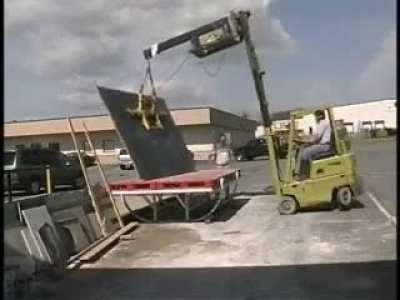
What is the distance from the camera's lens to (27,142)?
65250mm

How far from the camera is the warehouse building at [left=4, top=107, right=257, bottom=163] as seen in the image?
58906 millimetres

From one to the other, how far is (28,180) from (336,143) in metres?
14.6

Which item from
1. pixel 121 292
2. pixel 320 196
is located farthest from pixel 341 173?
pixel 121 292

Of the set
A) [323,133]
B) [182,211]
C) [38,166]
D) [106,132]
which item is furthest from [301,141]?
[106,132]

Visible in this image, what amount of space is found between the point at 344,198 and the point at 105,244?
17.8ft

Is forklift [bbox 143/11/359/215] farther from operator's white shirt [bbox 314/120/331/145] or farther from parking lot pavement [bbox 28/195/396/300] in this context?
parking lot pavement [bbox 28/195/396/300]

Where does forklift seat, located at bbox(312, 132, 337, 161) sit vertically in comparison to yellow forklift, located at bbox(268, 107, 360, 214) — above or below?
above

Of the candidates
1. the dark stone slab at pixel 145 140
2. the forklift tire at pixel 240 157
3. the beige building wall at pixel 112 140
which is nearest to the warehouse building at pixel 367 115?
the beige building wall at pixel 112 140

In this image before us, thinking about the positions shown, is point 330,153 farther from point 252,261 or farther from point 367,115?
point 367,115

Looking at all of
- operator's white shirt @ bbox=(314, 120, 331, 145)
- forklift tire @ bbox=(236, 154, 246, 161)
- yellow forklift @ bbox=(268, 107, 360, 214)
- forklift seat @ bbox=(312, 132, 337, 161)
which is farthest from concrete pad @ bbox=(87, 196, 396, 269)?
forklift tire @ bbox=(236, 154, 246, 161)

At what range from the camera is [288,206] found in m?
13.7

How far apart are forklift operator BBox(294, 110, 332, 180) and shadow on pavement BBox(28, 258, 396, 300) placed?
554cm

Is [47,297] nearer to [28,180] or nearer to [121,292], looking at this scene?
[121,292]

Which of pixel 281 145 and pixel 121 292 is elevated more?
pixel 281 145
